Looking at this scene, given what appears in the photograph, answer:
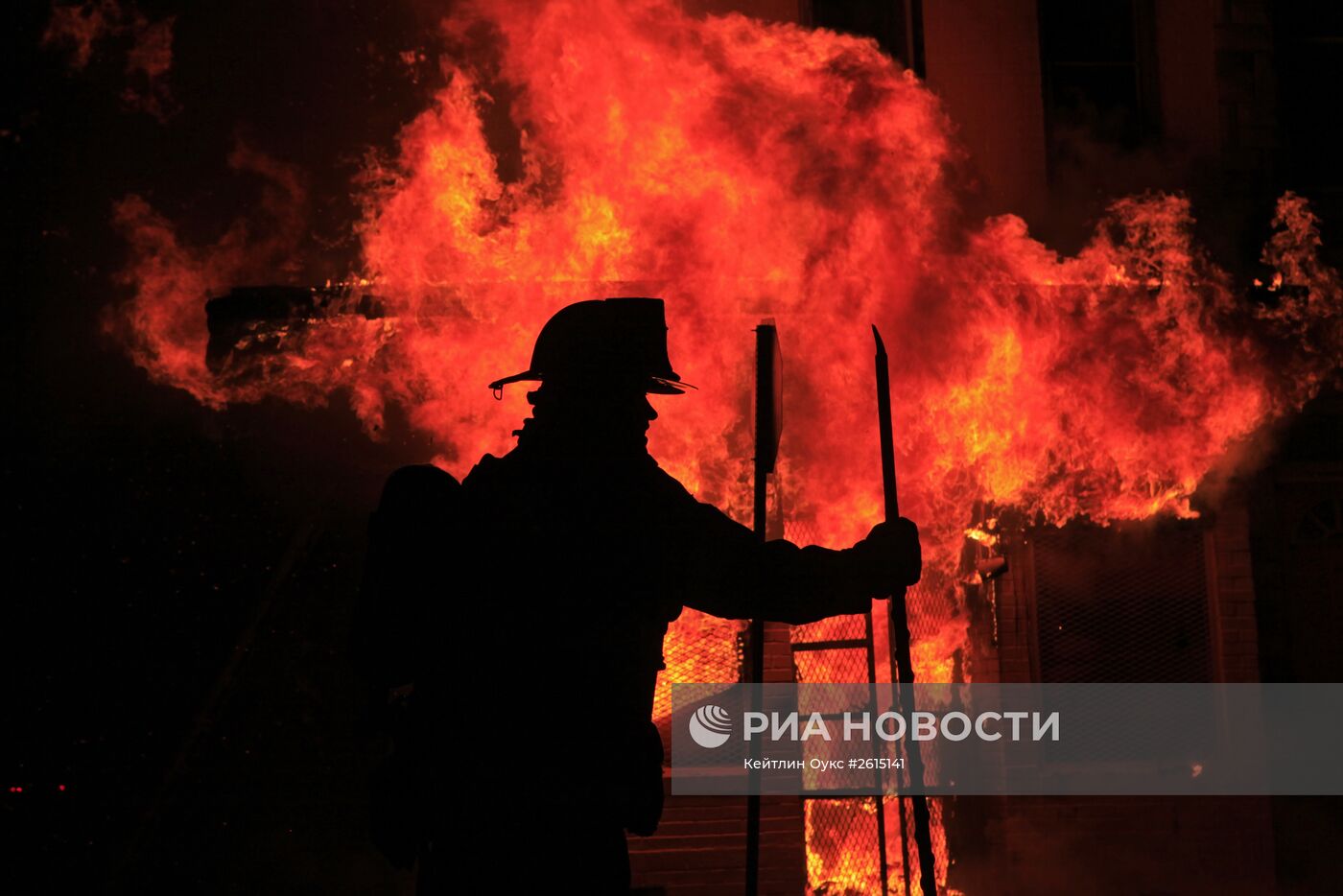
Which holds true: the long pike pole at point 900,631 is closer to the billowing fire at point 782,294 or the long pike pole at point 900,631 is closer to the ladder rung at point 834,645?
the ladder rung at point 834,645

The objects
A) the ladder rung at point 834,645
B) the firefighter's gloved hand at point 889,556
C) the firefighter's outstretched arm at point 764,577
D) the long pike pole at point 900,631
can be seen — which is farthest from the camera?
the ladder rung at point 834,645

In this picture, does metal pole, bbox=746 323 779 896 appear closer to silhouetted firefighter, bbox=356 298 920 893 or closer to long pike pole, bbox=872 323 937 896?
long pike pole, bbox=872 323 937 896

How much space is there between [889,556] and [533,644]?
1.07 meters

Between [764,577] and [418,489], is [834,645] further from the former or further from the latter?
[418,489]

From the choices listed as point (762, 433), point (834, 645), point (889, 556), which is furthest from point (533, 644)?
point (834, 645)

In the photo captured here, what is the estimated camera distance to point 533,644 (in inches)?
113

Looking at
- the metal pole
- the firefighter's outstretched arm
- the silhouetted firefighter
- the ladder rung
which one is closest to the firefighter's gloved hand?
the firefighter's outstretched arm

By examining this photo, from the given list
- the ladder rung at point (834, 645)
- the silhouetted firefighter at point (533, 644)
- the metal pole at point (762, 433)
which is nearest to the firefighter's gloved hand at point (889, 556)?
the silhouetted firefighter at point (533, 644)

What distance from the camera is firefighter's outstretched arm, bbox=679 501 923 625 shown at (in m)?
2.98

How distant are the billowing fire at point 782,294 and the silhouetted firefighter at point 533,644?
161 inches

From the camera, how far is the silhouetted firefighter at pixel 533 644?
2.87m

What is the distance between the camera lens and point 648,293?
6953mm

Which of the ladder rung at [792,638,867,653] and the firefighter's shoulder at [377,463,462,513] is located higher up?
the ladder rung at [792,638,867,653]

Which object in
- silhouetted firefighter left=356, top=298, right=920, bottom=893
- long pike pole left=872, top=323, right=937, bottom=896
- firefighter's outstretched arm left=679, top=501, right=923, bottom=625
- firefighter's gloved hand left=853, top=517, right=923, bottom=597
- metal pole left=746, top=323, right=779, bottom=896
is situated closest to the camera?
silhouetted firefighter left=356, top=298, right=920, bottom=893
